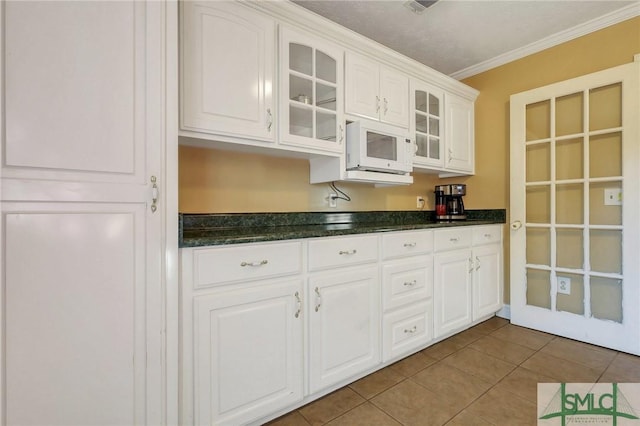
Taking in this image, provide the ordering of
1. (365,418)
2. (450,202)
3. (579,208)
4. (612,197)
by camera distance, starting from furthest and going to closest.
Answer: (450,202), (579,208), (612,197), (365,418)

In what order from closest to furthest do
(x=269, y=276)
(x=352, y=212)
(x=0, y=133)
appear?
(x=0, y=133)
(x=269, y=276)
(x=352, y=212)

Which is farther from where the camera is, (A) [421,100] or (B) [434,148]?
(B) [434,148]

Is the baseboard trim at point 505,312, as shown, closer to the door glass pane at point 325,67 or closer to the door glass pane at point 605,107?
the door glass pane at point 605,107

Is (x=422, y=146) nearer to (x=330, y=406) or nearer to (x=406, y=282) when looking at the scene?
(x=406, y=282)

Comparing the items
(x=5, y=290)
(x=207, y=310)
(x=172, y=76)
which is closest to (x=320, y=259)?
(x=207, y=310)

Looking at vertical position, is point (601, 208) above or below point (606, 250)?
above

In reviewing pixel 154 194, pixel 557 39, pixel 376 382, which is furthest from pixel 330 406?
pixel 557 39

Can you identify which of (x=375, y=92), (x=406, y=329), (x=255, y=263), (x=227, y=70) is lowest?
(x=406, y=329)

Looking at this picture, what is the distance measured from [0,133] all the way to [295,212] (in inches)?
59.3

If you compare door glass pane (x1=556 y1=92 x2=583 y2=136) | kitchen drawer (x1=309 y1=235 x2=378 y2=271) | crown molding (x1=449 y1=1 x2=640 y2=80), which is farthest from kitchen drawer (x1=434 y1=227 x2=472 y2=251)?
crown molding (x1=449 y1=1 x2=640 y2=80)

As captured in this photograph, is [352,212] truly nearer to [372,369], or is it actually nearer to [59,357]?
[372,369]

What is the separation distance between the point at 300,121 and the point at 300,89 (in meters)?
0.19

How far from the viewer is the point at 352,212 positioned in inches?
98.8

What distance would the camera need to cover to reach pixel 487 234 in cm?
266
